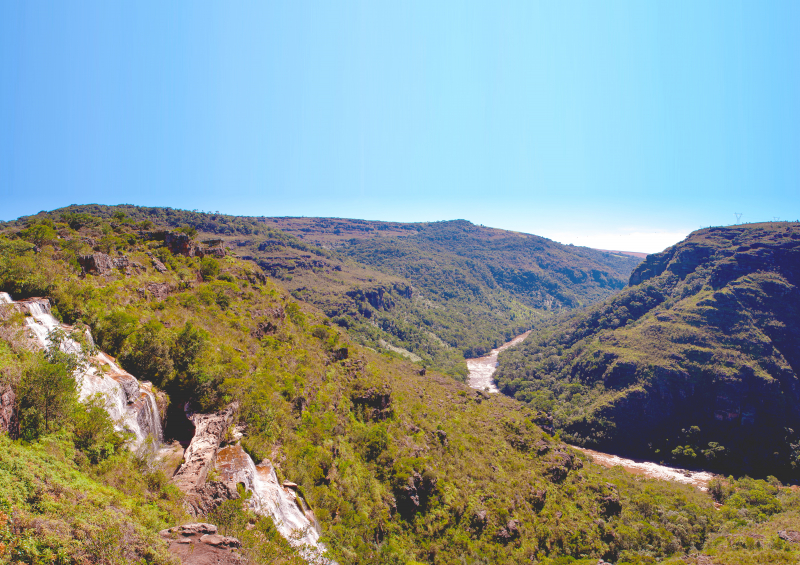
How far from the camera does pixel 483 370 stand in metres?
138

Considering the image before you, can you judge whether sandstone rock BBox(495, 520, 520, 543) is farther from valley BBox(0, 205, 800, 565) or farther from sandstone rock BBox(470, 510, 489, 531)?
sandstone rock BBox(470, 510, 489, 531)

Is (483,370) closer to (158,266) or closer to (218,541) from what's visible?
(158,266)

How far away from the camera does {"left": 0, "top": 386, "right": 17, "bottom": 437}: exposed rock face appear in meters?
10.6

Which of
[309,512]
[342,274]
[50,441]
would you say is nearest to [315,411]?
[309,512]

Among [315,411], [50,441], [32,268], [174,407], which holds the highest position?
[32,268]

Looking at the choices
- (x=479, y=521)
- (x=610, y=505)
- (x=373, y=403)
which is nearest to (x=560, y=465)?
(x=610, y=505)

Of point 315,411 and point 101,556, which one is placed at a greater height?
point 101,556

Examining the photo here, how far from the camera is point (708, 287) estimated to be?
12075 centimetres

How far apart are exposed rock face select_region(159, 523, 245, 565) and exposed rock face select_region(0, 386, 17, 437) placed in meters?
6.47

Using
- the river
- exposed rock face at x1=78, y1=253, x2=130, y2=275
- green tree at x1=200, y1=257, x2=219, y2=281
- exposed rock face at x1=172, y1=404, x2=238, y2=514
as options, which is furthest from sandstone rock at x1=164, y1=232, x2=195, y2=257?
the river

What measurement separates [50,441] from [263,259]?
138 metres

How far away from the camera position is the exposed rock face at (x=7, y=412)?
10.6 m

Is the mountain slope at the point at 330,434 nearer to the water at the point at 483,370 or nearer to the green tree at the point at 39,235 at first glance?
the green tree at the point at 39,235

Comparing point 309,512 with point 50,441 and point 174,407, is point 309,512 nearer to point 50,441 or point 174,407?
point 174,407
